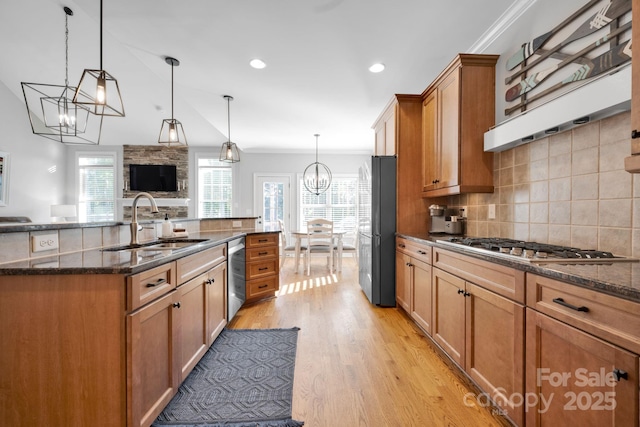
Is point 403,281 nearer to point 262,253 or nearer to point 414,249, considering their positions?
point 414,249

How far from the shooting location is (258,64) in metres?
3.05

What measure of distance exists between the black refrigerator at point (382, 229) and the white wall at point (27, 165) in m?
6.50

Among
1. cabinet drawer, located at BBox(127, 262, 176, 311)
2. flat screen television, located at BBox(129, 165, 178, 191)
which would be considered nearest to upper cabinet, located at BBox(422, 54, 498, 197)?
cabinet drawer, located at BBox(127, 262, 176, 311)

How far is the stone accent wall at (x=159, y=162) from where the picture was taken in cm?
629

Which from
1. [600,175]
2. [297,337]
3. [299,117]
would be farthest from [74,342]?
[299,117]

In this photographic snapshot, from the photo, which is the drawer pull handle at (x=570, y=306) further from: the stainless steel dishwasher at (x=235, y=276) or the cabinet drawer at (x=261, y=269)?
the cabinet drawer at (x=261, y=269)

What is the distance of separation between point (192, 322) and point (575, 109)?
243 centimetres

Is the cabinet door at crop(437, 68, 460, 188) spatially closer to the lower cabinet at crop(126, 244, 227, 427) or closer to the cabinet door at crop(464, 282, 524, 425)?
the cabinet door at crop(464, 282, 524, 425)

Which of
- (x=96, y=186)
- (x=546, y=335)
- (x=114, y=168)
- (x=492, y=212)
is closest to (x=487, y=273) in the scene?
(x=546, y=335)

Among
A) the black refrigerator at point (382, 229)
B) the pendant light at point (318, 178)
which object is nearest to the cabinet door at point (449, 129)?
the black refrigerator at point (382, 229)

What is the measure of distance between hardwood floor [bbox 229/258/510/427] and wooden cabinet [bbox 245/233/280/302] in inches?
6.2

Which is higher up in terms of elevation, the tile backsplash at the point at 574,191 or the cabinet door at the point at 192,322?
the tile backsplash at the point at 574,191

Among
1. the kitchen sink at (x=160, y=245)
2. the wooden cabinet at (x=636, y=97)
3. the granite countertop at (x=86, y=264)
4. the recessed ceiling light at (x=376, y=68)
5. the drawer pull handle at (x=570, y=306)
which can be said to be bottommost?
the drawer pull handle at (x=570, y=306)

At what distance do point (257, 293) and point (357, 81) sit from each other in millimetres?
2752
